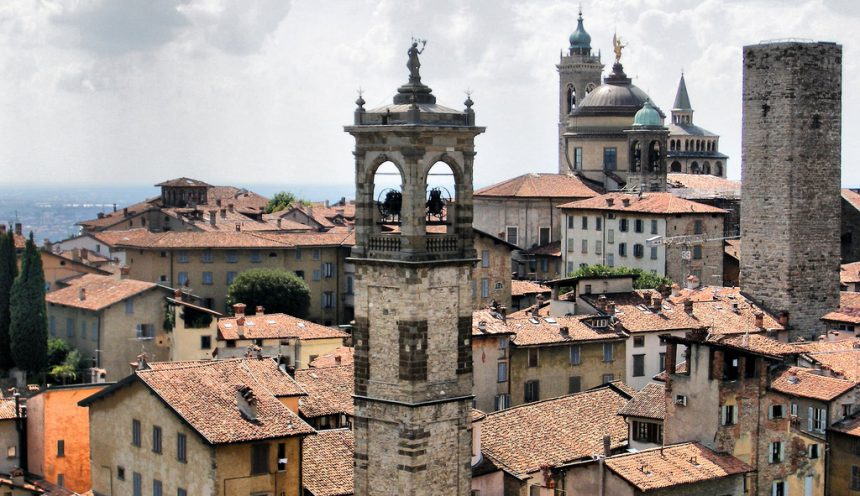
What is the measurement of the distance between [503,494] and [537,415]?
4.51 meters

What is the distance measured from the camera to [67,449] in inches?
1839

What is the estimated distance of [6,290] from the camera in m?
63.3

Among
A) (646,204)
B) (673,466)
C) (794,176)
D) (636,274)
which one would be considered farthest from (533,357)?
(646,204)

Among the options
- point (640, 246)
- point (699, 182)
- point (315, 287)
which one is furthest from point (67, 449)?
point (699, 182)

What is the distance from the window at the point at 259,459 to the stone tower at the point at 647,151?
51.0 m

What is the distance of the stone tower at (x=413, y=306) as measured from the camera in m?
33.3

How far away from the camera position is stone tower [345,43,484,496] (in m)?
33.3

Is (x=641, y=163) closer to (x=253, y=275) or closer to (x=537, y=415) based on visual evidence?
(x=253, y=275)

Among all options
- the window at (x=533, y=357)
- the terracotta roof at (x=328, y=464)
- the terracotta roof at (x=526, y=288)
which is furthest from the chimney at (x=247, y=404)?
the terracotta roof at (x=526, y=288)

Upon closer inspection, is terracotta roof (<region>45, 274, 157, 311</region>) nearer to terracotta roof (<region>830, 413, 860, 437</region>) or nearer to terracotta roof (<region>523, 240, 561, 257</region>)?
terracotta roof (<region>523, 240, 561, 257</region>)

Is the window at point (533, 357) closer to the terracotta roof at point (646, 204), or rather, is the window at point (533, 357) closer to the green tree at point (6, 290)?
the green tree at point (6, 290)

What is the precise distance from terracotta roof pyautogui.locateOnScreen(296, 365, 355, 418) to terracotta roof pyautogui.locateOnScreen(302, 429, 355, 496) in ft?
6.77

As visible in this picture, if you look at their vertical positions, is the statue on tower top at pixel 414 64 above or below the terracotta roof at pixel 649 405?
above

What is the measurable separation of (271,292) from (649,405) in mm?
29590
